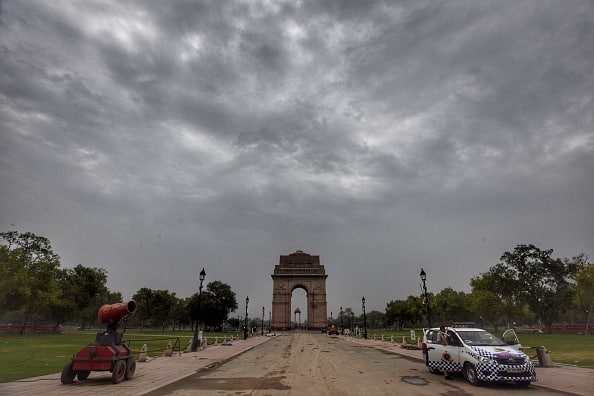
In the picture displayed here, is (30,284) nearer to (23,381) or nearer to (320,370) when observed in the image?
(23,381)

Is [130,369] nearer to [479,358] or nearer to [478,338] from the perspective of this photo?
[479,358]

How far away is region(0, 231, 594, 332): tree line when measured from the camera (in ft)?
145

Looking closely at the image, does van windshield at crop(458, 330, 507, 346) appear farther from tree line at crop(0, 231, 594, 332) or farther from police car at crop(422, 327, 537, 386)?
tree line at crop(0, 231, 594, 332)

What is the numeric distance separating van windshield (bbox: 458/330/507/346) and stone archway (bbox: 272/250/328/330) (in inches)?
2882

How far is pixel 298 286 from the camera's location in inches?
3425

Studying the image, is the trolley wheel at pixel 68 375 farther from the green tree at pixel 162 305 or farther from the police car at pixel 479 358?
the green tree at pixel 162 305

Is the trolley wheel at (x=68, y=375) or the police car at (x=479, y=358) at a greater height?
the police car at (x=479, y=358)

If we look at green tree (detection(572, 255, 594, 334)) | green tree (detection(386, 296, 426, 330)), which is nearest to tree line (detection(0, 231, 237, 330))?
green tree (detection(386, 296, 426, 330))

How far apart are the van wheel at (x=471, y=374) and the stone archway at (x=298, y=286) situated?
7386 centimetres

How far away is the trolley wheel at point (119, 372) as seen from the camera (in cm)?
1064

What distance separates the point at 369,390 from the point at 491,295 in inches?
2492

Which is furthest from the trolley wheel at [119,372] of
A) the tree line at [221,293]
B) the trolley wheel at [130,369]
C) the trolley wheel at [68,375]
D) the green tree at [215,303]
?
the green tree at [215,303]

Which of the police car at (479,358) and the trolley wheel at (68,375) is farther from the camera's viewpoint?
the trolley wheel at (68,375)

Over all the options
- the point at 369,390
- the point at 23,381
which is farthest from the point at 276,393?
the point at 23,381
